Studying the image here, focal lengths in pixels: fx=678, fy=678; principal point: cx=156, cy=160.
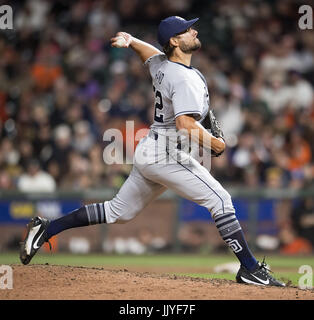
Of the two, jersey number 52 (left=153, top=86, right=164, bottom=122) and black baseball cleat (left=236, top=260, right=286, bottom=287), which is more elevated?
jersey number 52 (left=153, top=86, right=164, bottom=122)

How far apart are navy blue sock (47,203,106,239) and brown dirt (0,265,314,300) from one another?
36 centimetres

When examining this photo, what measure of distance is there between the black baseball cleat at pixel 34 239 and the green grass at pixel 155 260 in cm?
289

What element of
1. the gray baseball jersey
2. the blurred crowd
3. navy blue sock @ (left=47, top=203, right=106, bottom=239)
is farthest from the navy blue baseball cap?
the blurred crowd

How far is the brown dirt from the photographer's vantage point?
511 cm

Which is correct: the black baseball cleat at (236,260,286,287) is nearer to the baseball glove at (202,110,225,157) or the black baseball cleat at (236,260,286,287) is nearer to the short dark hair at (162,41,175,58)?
the baseball glove at (202,110,225,157)

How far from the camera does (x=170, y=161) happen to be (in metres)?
5.62

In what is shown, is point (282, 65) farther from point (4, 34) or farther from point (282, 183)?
point (4, 34)

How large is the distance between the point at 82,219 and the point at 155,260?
451cm

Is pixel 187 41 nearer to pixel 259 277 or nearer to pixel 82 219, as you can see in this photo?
pixel 82 219

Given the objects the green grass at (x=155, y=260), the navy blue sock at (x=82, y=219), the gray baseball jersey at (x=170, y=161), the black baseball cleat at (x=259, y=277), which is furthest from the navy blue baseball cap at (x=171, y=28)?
the green grass at (x=155, y=260)

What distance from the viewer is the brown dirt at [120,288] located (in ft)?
16.8

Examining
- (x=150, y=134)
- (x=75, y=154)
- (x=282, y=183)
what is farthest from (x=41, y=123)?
(x=150, y=134)

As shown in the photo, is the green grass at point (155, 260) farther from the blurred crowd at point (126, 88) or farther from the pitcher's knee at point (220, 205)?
the pitcher's knee at point (220, 205)

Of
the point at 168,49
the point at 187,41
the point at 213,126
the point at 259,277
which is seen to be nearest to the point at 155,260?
the point at 259,277
